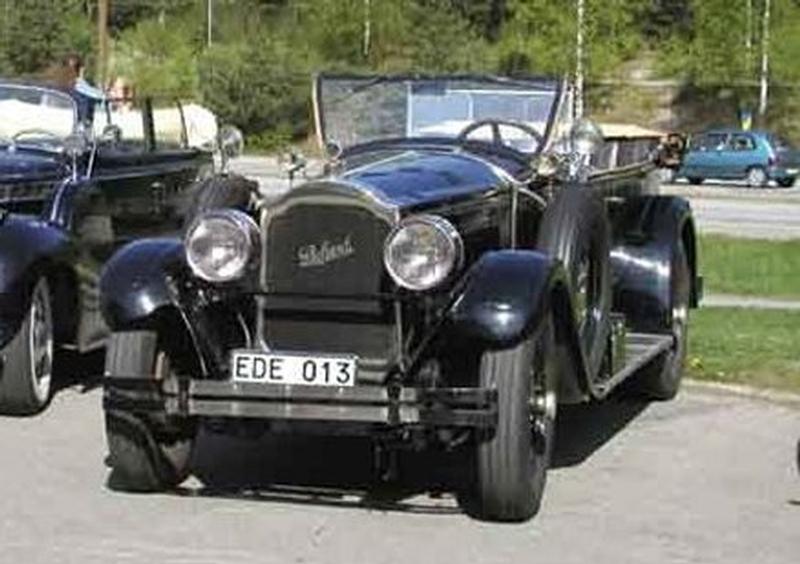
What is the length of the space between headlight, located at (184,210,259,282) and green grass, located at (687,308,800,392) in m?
4.44

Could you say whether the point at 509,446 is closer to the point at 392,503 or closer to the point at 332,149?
the point at 392,503

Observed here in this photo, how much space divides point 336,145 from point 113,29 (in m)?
A: 85.3

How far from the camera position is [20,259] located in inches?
374

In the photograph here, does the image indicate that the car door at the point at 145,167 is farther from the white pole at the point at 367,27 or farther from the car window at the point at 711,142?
the white pole at the point at 367,27

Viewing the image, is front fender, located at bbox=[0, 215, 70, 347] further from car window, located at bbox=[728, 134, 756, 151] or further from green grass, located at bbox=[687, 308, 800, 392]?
car window, located at bbox=[728, 134, 756, 151]

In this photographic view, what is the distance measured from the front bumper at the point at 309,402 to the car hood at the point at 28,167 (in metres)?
→ 3.47

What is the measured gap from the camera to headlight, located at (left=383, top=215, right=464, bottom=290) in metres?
7.07

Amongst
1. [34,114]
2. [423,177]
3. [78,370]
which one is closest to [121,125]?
[34,114]

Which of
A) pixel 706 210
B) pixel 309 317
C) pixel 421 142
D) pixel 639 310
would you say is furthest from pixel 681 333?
pixel 706 210

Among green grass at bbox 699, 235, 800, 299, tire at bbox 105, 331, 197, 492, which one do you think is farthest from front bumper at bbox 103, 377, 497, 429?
green grass at bbox 699, 235, 800, 299

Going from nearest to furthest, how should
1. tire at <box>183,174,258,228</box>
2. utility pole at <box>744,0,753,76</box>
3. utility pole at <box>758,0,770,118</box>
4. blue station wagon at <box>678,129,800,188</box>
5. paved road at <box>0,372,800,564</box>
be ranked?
paved road at <box>0,372,800,564</box> < tire at <box>183,174,258,228</box> < blue station wagon at <box>678,129,800,188</box> < utility pole at <box>758,0,770,118</box> < utility pole at <box>744,0,753,76</box>

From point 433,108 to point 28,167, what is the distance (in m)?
2.57

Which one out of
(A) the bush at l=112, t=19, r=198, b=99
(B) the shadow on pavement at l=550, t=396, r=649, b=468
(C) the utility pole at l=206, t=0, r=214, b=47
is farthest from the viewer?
(C) the utility pole at l=206, t=0, r=214, b=47

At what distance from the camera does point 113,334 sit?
7523mm
